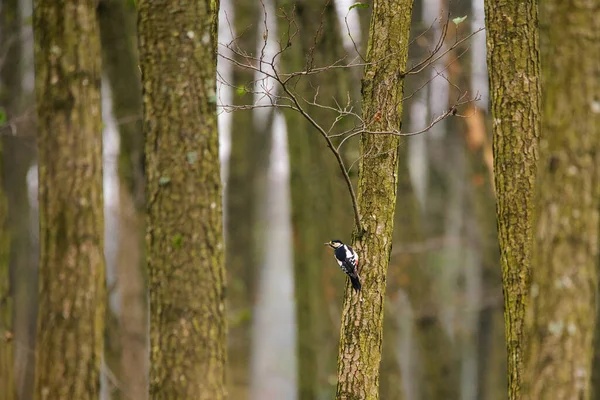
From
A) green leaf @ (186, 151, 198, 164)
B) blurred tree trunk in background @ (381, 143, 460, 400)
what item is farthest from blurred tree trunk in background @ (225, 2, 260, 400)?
green leaf @ (186, 151, 198, 164)

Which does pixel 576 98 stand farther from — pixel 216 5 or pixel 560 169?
pixel 216 5

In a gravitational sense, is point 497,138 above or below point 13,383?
above

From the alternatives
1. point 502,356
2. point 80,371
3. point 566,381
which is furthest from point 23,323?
point 566,381

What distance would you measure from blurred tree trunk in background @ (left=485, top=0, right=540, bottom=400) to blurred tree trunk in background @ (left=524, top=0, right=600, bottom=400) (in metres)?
1.86

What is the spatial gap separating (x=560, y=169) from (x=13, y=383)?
7.63 meters

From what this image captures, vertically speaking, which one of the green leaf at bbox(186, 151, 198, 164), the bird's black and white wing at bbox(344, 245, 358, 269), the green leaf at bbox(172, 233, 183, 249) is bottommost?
the bird's black and white wing at bbox(344, 245, 358, 269)

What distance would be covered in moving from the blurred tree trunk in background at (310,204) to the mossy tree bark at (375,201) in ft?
16.2

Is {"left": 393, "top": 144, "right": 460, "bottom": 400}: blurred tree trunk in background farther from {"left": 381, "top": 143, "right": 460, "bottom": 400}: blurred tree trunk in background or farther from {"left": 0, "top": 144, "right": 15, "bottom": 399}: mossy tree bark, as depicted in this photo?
{"left": 0, "top": 144, "right": 15, "bottom": 399}: mossy tree bark

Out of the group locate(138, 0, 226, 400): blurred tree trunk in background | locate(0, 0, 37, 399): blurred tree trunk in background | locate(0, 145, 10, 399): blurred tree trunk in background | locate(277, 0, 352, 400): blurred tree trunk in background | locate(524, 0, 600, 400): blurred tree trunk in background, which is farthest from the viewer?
locate(0, 0, 37, 399): blurred tree trunk in background

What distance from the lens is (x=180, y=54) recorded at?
5.82m

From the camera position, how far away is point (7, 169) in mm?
16625

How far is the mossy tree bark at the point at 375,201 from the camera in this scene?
19.8 feet

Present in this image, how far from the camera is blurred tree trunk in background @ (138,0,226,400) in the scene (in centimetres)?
567

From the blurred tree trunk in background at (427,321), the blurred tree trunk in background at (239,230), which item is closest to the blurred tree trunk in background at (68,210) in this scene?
the blurred tree trunk in background at (427,321)
